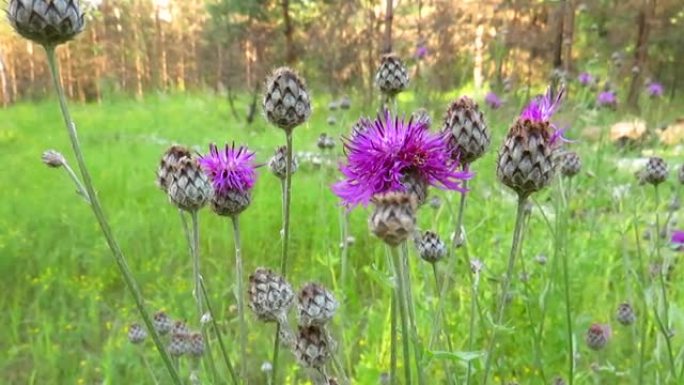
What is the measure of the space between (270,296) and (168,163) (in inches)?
15.8

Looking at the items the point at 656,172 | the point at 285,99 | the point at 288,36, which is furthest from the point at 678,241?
the point at 288,36

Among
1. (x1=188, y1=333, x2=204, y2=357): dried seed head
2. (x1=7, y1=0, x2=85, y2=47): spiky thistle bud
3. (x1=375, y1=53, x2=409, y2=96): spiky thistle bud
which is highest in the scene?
(x1=7, y1=0, x2=85, y2=47): spiky thistle bud

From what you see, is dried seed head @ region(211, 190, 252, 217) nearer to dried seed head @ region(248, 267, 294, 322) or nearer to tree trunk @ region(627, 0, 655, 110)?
dried seed head @ region(248, 267, 294, 322)

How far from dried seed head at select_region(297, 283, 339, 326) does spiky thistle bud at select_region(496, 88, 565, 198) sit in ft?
1.36

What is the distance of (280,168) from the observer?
2.13 m

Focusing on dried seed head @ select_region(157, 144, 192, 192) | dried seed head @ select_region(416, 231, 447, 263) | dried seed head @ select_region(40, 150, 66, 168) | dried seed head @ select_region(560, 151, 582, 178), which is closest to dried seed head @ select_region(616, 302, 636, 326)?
dried seed head @ select_region(560, 151, 582, 178)

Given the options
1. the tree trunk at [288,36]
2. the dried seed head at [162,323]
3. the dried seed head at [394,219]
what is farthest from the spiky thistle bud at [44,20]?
the tree trunk at [288,36]

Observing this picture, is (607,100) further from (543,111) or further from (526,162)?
(526,162)

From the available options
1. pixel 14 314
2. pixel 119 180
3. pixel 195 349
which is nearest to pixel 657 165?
pixel 195 349

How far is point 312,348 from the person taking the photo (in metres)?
1.35

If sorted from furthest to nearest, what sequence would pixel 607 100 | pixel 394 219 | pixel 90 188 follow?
pixel 607 100 → pixel 90 188 → pixel 394 219

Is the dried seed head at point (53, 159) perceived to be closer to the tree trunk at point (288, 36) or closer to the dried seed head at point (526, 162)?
the dried seed head at point (526, 162)

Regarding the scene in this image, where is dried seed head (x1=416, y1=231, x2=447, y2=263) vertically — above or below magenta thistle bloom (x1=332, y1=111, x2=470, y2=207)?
below

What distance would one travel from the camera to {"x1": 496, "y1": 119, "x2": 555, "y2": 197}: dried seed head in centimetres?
133
